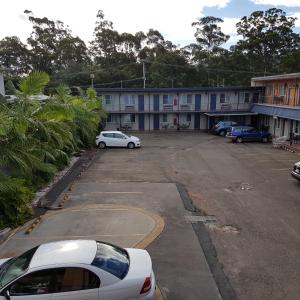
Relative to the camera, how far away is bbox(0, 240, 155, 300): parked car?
6.05 metres

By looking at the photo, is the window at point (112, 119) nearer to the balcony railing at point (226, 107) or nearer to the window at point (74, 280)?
the balcony railing at point (226, 107)

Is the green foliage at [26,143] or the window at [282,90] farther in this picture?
the window at [282,90]

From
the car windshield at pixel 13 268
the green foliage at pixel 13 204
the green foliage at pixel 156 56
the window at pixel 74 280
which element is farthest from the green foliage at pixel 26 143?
the green foliage at pixel 156 56

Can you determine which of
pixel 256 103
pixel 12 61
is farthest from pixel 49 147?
pixel 12 61

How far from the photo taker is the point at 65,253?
6684mm

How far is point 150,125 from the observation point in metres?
41.6

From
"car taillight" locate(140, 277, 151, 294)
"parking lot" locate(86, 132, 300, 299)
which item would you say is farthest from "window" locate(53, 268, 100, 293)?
Answer: "parking lot" locate(86, 132, 300, 299)

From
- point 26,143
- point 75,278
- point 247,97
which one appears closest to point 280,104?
point 247,97

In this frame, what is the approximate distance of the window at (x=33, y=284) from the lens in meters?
6.04

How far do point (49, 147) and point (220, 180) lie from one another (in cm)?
866

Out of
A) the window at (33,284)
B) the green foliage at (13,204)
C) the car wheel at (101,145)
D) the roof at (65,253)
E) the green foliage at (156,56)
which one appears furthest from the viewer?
the green foliage at (156,56)

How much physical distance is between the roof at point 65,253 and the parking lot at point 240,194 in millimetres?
3530

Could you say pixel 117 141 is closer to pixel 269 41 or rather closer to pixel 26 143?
pixel 26 143

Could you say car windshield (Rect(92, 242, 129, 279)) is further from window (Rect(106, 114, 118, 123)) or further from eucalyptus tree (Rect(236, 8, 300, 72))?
eucalyptus tree (Rect(236, 8, 300, 72))
